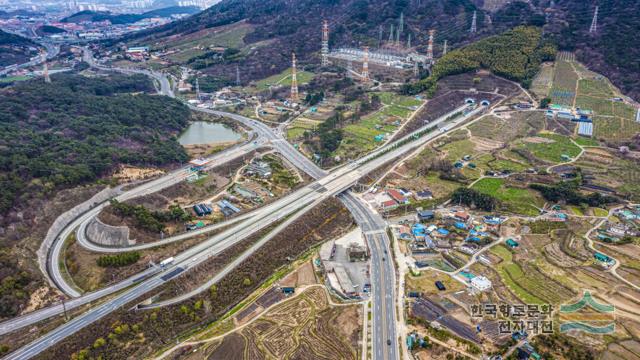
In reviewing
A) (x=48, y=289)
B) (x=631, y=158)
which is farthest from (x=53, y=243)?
(x=631, y=158)

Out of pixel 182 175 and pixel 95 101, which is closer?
pixel 182 175

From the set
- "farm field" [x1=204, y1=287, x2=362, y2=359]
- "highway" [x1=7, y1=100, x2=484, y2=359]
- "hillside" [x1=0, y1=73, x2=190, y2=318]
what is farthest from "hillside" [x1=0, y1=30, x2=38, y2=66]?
"farm field" [x1=204, y1=287, x2=362, y2=359]

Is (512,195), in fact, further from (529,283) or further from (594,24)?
(594,24)

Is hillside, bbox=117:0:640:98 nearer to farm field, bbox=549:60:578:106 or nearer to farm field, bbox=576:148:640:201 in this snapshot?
farm field, bbox=549:60:578:106

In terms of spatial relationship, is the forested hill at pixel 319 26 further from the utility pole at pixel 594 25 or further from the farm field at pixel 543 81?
the utility pole at pixel 594 25

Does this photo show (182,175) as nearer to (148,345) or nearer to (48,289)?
(48,289)

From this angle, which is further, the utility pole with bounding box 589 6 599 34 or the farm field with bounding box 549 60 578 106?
the utility pole with bounding box 589 6 599 34

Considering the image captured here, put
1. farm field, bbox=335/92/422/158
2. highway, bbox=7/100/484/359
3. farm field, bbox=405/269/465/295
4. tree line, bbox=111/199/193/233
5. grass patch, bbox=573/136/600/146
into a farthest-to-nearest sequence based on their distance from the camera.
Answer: farm field, bbox=335/92/422/158, grass patch, bbox=573/136/600/146, tree line, bbox=111/199/193/233, farm field, bbox=405/269/465/295, highway, bbox=7/100/484/359
